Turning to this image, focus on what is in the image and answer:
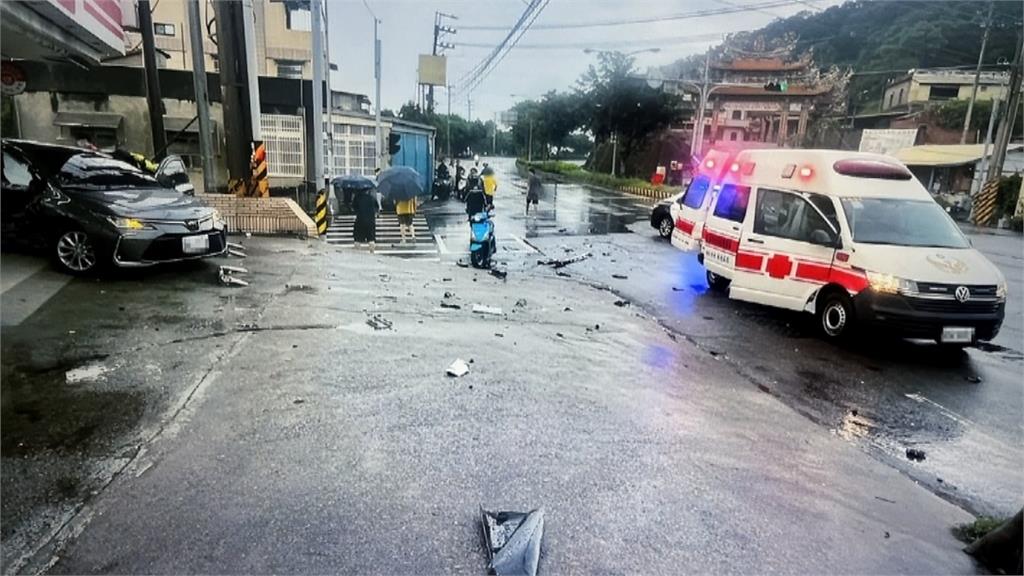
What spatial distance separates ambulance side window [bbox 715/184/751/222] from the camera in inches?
354

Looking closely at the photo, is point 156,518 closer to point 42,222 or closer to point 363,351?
point 363,351

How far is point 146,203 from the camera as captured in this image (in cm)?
754

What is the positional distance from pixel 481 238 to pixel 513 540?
8.71m

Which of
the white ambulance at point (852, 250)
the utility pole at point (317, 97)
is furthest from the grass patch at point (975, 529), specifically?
the utility pole at point (317, 97)

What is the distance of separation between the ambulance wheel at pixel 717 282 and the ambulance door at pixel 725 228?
1.66 feet

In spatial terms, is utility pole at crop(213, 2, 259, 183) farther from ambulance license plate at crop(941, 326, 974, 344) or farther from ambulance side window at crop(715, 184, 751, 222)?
ambulance license plate at crop(941, 326, 974, 344)

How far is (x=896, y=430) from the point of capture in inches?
196

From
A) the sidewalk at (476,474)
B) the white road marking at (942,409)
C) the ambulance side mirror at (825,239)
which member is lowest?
the white road marking at (942,409)

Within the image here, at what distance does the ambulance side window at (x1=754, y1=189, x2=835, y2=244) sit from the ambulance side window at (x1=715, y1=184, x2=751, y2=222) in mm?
333

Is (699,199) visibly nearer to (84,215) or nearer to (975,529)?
(975,529)

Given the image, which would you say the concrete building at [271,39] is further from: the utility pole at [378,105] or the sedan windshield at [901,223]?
the sedan windshield at [901,223]

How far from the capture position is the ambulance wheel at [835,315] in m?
7.20

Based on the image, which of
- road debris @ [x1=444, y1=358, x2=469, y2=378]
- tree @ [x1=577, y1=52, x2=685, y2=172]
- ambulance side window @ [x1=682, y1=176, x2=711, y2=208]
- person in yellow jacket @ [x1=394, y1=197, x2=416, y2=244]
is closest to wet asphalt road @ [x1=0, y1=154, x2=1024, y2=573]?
road debris @ [x1=444, y1=358, x2=469, y2=378]

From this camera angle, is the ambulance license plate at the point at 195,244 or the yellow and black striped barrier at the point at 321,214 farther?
the yellow and black striped barrier at the point at 321,214
